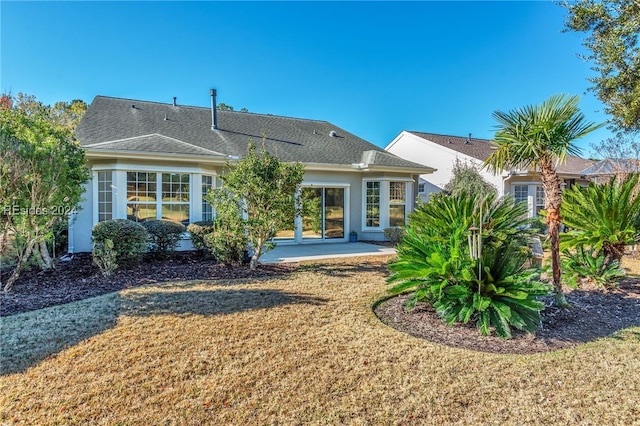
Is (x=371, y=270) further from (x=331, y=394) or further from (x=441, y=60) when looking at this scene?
(x=441, y=60)

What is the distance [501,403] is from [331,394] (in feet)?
5.34

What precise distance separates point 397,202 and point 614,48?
28.0 feet

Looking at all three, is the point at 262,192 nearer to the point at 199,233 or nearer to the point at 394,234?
the point at 199,233

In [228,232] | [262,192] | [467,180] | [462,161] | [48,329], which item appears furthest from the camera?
[462,161]

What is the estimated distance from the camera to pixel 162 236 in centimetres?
970

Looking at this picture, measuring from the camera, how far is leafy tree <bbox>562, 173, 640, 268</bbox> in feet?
25.0

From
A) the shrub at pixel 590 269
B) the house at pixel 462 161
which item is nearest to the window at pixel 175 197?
the shrub at pixel 590 269

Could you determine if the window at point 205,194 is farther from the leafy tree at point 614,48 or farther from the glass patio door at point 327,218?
the leafy tree at point 614,48

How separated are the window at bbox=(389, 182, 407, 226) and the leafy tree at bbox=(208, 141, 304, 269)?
23.8ft

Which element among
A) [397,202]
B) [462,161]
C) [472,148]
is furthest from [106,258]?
[472,148]

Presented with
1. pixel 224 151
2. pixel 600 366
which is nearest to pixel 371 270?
pixel 600 366

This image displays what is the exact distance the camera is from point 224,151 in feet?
43.2

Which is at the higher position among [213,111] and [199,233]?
[213,111]

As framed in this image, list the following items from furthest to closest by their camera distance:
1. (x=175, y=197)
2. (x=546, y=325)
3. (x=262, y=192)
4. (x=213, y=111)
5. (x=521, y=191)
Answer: (x=521, y=191)
(x=213, y=111)
(x=175, y=197)
(x=262, y=192)
(x=546, y=325)
